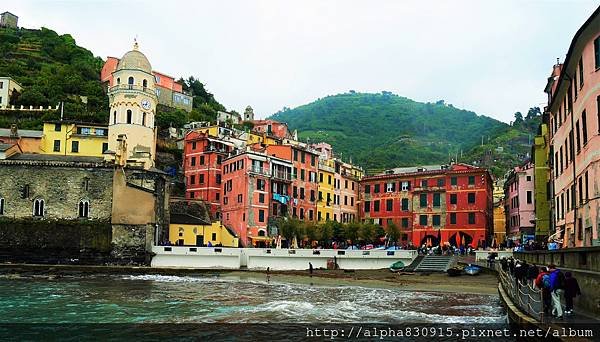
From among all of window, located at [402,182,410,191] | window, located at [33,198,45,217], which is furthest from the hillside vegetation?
window, located at [33,198,45,217]

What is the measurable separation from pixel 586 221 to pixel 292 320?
1354 cm

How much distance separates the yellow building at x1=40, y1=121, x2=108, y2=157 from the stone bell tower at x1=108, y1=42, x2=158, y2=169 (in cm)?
779

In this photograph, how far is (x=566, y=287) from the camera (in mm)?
14750

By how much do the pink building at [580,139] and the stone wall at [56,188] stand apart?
41.2m

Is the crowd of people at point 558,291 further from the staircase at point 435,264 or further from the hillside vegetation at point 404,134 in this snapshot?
the hillside vegetation at point 404,134

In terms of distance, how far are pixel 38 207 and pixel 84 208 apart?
14.1 feet

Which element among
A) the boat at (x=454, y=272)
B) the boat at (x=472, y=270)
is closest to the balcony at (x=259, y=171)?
the boat at (x=454, y=272)

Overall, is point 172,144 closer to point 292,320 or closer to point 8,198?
point 8,198

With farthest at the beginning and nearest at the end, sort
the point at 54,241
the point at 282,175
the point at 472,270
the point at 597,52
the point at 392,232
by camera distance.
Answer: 1. the point at 282,175
2. the point at 392,232
3. the point at 54,241
4. the point at 472,270
5. the point at 597,52

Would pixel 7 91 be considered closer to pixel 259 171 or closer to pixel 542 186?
pixel 259 171

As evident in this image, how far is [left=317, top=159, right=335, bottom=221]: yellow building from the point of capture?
6975 cm

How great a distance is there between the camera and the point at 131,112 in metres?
60.4

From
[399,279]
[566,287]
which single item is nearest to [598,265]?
[566,287]

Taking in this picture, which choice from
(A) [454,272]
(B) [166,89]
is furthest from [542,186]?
(B) [166,89]
